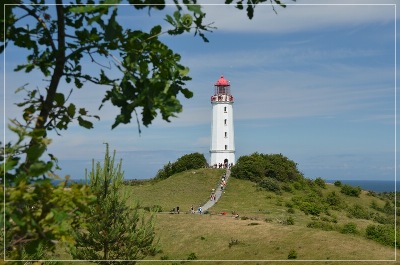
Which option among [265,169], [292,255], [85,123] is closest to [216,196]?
[265,169]

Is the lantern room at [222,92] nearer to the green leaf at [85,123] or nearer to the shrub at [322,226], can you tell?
the shrub at [322,226]

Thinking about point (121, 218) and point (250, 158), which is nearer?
point (121, 218)

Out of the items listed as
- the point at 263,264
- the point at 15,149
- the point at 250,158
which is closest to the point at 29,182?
the point at 15,149

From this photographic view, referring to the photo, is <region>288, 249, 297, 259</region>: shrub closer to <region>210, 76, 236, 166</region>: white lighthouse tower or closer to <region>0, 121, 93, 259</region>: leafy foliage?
<region>0, 121, 93, 259</region>: leafy foliage

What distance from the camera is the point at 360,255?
32.3 m

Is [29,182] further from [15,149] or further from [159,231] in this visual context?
[159,231]

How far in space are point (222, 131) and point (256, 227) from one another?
121 ft

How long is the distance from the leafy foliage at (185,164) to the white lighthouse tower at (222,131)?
265 centimetres

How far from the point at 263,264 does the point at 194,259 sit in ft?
19.0

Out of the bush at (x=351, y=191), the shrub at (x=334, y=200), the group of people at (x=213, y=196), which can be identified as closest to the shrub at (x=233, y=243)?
the group of people at (x=213, y=196)

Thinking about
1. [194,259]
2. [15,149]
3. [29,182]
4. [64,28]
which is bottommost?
[194,259]

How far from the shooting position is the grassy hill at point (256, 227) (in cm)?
3388

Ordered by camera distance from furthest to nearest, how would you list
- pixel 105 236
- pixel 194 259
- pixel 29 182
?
pixel 194 259
pixel 105 236
pixel 29 182

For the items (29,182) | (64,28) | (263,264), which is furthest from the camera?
(263,264)
